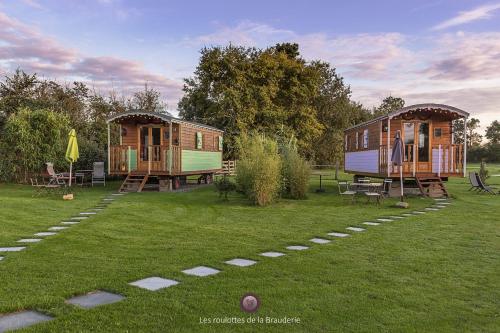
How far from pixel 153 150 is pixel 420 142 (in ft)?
31.4

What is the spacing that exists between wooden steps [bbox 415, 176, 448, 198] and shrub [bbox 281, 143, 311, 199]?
3765mm

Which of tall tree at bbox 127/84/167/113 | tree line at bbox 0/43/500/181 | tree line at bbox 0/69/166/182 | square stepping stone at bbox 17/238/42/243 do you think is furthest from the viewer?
tall tree at bbox 127/84/167/113

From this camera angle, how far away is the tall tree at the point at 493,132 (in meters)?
64.8

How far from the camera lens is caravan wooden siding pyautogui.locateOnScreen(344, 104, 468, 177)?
1336 cm

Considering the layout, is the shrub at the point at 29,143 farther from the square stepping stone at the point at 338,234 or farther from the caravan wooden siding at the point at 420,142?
the square stepping stone at the point at 338,234

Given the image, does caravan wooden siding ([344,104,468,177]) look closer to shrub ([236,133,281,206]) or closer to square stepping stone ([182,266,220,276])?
shrub ([236,133,281,206])

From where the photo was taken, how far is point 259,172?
10422 millimetres

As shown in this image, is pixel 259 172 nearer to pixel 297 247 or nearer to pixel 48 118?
pixel 297 247

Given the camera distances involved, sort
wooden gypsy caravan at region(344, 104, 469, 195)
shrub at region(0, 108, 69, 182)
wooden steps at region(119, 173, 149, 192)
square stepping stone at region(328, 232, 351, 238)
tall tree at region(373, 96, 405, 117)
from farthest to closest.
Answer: tall tree at region(373, 96, 405, 117), shrub at region(0, 108, 69, 182), wooden steps at region(119, 173, 149, 192), wooden gypsy caravan at region(344, 104, 469, 195), square stepping stone at region(328, 232, 351, 238)

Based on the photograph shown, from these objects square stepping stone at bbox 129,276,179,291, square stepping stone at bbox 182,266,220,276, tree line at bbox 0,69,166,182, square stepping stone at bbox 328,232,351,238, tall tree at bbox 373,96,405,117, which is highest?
tall tree at bbox 373,96,405,117

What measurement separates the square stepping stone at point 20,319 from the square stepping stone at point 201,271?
4.96ft

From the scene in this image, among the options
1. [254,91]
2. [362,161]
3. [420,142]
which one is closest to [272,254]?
[420,142]

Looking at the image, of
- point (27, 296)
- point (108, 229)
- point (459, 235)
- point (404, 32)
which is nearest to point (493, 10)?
point (404, 32)

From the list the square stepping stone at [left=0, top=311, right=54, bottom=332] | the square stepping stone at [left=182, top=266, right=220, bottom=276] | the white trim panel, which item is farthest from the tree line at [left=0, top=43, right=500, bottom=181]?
the square stepping stone at [left=0, top=311, right=54, bottom=332]
